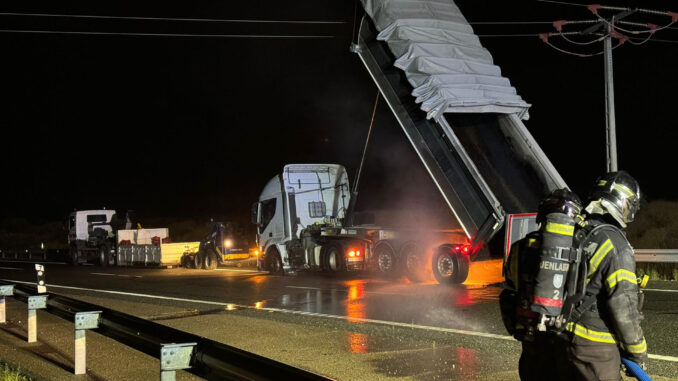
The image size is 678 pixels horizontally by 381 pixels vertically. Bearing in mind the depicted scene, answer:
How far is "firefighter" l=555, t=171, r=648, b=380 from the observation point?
3381 mm

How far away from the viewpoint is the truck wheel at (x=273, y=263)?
806 inches

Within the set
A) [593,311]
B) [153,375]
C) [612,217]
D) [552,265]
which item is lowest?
[153,375]

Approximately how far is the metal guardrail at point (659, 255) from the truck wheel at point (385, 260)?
216 inches

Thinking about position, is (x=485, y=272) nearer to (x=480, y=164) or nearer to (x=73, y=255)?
(x=480, y=164)

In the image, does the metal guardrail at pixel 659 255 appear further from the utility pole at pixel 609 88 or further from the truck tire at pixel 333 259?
the truck tire at pixel 333 259

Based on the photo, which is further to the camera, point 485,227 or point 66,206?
point 66,206

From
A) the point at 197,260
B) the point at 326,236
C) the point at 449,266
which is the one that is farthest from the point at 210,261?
the point at 449,266

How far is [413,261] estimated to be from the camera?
52.1 ft

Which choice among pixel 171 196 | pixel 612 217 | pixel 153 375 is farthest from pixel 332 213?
pixel 171 196

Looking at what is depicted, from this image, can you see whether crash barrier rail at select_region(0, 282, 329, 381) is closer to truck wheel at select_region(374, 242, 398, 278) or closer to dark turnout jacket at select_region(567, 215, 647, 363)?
dark turnout jacket at select_region(567, 215, 647, 363)

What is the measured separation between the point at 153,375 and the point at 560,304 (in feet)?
15.6

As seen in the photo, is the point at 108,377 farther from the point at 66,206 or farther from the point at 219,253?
the point at 66,206

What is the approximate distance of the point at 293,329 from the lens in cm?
952

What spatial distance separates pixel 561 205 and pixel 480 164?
31.6 feet
